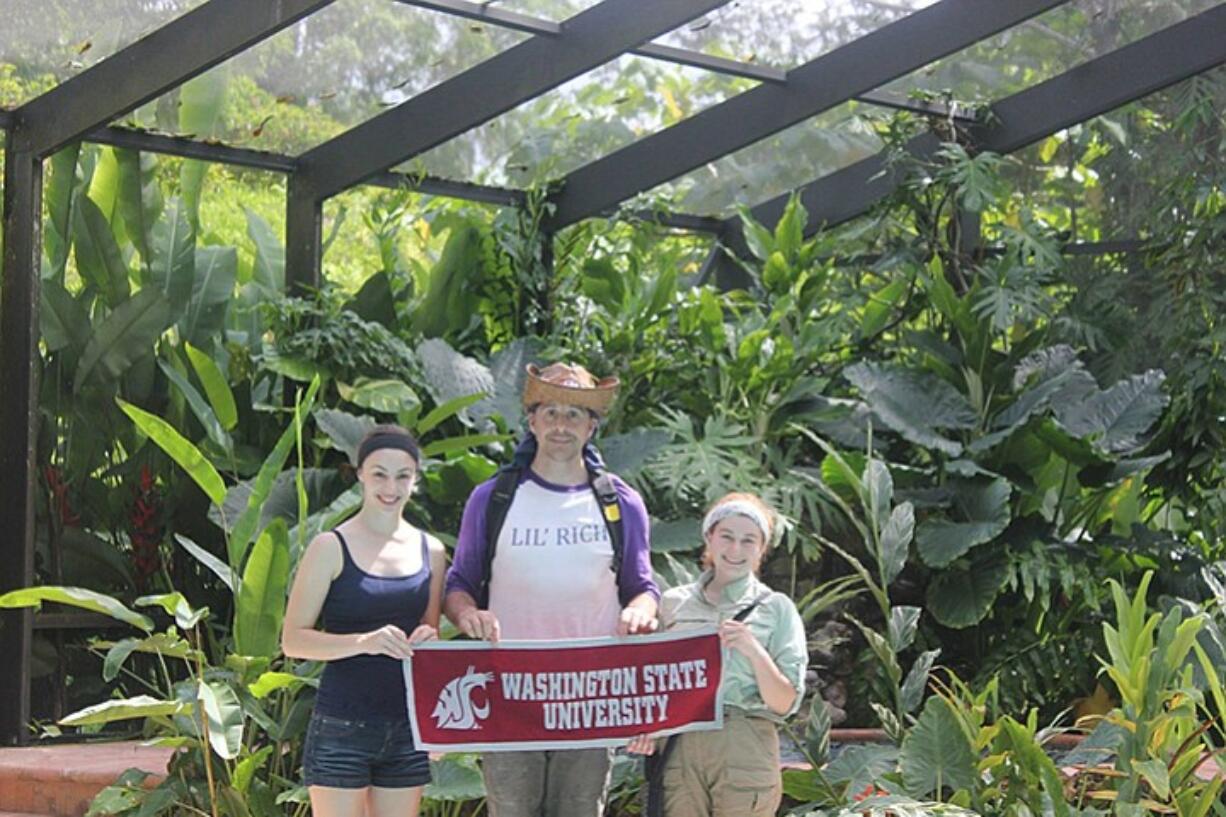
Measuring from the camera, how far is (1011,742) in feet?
18.1

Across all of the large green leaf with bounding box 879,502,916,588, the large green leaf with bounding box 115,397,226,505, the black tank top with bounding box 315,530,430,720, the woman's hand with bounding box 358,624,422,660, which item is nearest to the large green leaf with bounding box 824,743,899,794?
the large green leaf with bounding box 879,502,916,588

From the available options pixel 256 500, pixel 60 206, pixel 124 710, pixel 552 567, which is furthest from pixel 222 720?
pixel 60 206

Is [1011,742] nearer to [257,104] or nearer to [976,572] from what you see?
[976,572]

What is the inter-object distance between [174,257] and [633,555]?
439 centimetres

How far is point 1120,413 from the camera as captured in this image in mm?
8617

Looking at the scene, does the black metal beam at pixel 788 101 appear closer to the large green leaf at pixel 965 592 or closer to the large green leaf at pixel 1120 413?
the large green leaf at pixel 1120 413

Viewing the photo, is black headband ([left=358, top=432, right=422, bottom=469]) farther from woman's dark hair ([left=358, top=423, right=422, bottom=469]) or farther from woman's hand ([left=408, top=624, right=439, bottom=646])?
woman's hand ([left=408, top=624, right=439, bottom=646])

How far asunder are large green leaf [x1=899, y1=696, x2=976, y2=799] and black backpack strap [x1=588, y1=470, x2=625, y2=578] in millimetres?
1132

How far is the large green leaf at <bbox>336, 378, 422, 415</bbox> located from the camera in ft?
26.3

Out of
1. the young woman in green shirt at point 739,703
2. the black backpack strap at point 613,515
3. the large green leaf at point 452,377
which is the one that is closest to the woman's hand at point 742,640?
the young woman in green shirt at point 739,703

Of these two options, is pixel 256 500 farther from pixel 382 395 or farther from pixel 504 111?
pixel 504 111

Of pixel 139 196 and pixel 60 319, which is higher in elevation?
pixel 139 196

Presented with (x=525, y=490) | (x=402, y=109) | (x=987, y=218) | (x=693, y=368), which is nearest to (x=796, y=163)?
(x=987, y=218)

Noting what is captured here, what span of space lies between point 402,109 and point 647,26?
1377 mm
